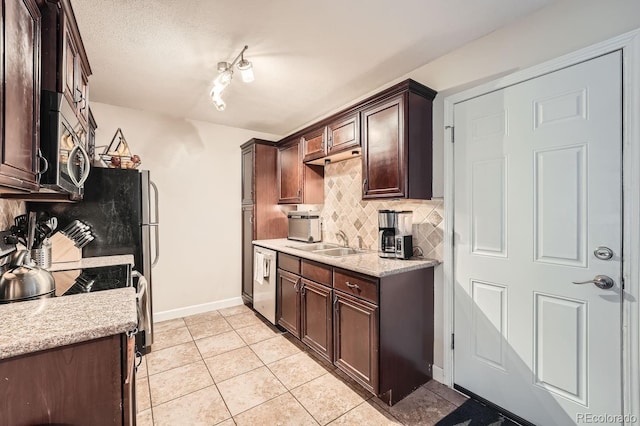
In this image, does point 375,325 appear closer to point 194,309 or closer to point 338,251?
point 338,251

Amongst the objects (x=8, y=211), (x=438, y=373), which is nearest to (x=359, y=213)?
(x=438, y=373)

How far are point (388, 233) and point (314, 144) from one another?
1294 mm

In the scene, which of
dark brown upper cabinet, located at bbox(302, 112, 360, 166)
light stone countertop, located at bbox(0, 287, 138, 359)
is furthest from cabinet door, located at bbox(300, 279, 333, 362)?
light stone countertop, located at bbox(0, 287, 138, 359)

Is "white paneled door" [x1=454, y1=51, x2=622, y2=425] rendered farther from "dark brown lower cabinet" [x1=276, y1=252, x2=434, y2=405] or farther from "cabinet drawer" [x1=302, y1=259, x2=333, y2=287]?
"cabinet drawer" [x1=302, y1=259, x2=333, y2=287]

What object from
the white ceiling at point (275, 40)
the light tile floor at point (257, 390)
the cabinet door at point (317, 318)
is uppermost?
the white ceiling at point (275, 40)

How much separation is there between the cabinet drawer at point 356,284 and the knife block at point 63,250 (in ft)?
6.93

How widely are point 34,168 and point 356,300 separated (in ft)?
6.06

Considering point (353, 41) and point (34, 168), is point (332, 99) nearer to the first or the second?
point (353, 41)

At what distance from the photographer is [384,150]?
2.27 m

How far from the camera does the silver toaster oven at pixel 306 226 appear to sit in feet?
11.2

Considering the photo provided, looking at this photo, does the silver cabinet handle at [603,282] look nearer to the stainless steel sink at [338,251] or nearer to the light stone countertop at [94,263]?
the stainless steel sink at [338,251]

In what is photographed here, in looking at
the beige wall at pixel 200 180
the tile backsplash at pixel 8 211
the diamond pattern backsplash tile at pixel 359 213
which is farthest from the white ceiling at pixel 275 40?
the tile backsplash at pixel 8 211

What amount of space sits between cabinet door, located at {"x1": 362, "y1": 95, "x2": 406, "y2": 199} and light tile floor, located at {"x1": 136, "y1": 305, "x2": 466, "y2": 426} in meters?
1.45

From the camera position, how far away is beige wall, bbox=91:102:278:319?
3.33 metres
